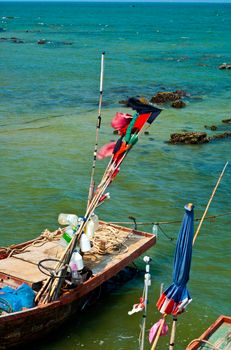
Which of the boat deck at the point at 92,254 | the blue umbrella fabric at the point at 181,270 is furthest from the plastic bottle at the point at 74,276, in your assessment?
the blue umbrella fabric at the point at 181,270

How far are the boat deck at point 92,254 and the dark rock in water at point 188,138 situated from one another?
45.2 ft

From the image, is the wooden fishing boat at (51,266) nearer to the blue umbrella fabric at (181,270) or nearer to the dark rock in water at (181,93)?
the blue umbrella fabric at (181,270)

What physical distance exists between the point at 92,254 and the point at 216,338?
161 inches

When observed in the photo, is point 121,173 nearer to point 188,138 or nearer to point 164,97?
point 188,138

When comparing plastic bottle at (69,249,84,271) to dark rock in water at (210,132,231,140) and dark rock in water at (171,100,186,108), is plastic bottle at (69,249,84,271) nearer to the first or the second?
dark rock in water at (210,132,231,140)

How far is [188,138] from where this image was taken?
95.5ft

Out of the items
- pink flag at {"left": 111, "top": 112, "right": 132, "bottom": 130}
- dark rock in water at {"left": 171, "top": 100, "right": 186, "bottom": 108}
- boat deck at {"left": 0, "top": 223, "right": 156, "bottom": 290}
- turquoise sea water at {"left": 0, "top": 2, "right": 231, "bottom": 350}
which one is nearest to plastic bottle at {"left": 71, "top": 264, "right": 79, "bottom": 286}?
boat deck at {"left": 0, "top": 223, "right": 156, "bottom": 290}

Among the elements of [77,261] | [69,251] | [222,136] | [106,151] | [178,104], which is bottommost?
[222,136]

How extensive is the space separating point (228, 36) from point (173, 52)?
2912cm

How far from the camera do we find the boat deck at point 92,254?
41.8 ft

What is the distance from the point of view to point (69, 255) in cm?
1246

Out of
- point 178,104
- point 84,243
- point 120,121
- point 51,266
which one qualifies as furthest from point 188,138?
point 51,266

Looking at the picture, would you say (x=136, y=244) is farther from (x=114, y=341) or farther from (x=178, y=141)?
(x=178, y=141)

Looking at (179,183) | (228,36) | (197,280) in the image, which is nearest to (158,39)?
(228,36)
